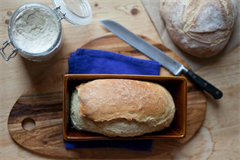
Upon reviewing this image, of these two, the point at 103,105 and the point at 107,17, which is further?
the point at 107,17

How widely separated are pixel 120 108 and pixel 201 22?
75 centimetres

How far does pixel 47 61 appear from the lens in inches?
52.8

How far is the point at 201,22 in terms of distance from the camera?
50.3 inches

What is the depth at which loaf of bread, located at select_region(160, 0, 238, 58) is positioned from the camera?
4.18ft

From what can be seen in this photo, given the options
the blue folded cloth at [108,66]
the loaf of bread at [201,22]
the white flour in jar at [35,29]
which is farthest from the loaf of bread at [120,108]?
the loaf of bread at [201,22]

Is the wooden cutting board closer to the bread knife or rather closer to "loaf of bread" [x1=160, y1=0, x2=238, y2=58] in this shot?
the bread knife

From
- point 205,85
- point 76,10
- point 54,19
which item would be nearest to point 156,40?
point 205,85

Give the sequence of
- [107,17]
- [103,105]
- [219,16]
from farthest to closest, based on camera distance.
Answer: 1. [107,17]
2. [219,16]
3. [103,105]

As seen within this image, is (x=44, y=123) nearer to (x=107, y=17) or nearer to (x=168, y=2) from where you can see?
(x=107, y=17)

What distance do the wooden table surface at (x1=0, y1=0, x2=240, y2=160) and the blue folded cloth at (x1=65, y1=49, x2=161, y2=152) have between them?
0.38 ft

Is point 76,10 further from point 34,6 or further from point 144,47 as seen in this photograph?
point 144,47

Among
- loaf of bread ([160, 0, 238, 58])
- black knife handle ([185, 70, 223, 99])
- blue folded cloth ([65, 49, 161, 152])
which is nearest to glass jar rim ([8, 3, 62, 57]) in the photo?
blue folded cloth ([65, 49, 161, 152])

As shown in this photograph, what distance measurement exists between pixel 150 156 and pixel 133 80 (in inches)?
22.4

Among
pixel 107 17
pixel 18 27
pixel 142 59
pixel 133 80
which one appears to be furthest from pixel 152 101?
pixel 18 27
